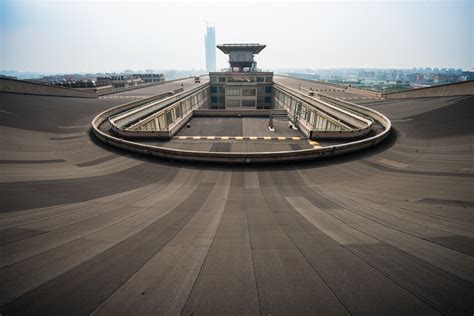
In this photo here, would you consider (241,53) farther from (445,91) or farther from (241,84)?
Result: (445,91)

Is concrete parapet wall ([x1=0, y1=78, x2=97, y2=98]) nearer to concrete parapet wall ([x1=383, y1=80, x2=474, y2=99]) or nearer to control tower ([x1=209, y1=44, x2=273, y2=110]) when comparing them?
control tower ([x1=209, y1=44, x2=273, y2=110])

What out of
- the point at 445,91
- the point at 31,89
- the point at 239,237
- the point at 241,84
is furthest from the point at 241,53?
the point at 239,237

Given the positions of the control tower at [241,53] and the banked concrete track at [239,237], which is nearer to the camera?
the banked concrete track at [239,237]

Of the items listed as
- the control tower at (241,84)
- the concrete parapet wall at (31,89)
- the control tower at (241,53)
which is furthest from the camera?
the control tower at (241,53)

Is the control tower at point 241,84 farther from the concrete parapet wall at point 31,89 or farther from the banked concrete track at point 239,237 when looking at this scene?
the banked concrete track at point 239,237

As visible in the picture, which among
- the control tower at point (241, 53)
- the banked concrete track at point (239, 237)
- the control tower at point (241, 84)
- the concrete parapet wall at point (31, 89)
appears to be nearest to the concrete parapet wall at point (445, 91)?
the banked concrete track at point (239, 237)

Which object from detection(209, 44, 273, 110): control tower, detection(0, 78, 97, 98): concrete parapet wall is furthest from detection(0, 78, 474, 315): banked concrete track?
detection(209, 44, 273, 110): control tower

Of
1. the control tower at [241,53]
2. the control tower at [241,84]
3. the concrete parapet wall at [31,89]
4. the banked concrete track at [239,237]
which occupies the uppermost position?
the control tower at [241,53]

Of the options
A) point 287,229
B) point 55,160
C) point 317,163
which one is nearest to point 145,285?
point 287,229

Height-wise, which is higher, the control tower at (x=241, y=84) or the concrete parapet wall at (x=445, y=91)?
the control tower at (x=241, y=84)
